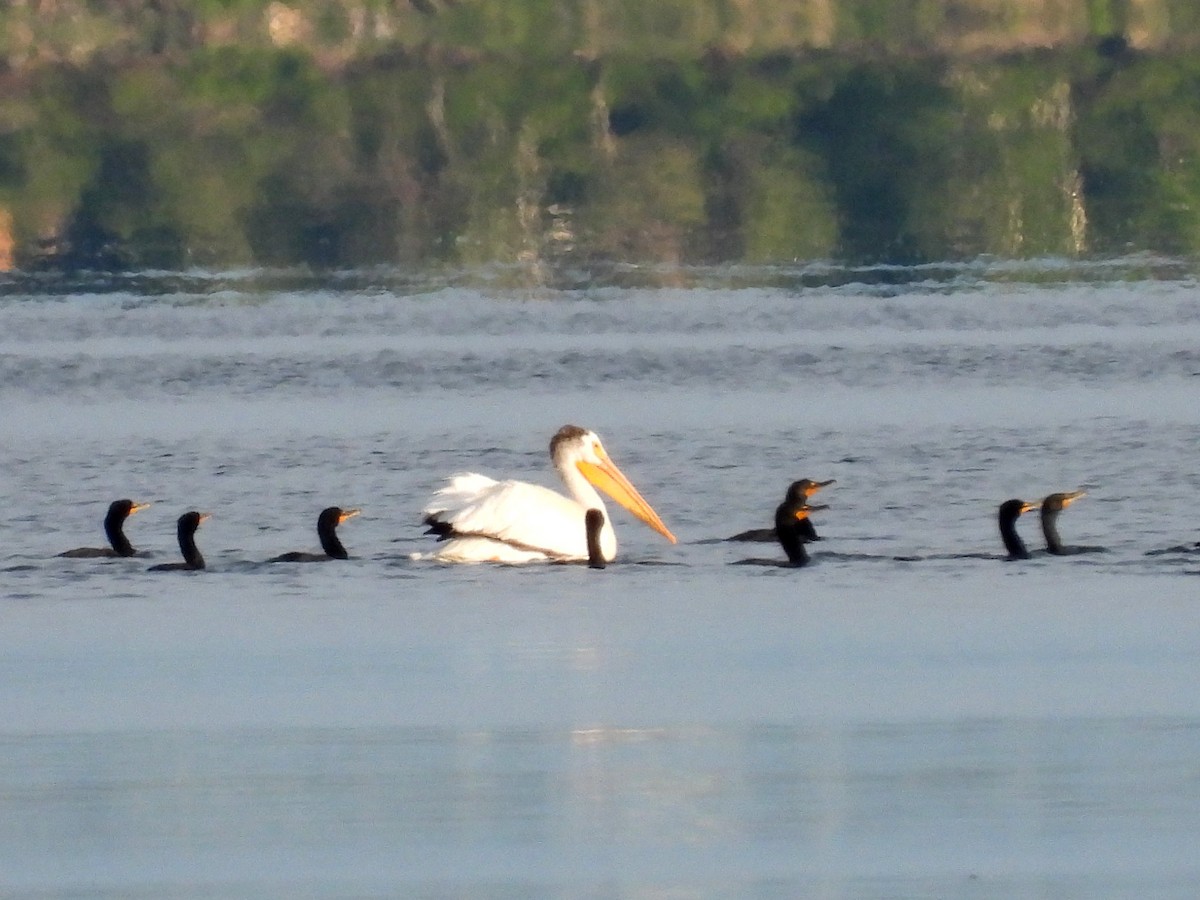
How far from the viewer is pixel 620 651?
11.3 meters

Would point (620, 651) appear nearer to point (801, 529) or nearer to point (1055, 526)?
point (801, 529)

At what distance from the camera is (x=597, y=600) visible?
42.0 ft

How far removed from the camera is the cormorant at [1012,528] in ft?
45.1

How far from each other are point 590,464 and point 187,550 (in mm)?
2334

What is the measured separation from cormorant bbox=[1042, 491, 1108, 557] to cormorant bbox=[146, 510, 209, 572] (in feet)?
10.5

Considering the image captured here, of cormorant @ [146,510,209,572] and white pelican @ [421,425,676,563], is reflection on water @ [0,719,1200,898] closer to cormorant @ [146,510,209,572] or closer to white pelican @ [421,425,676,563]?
cormorant @ [146,510,209,572]

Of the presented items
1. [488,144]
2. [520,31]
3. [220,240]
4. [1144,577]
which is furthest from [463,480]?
[520,31]

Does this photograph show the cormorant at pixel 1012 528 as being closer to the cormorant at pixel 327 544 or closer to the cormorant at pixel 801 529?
the cormorant at pixel 801 529

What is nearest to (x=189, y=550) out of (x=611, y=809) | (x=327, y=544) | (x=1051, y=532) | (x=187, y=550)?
(x=187, y=550)

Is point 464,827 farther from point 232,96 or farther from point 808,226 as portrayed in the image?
point 232,96

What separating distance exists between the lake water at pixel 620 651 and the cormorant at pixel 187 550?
0.47 ft

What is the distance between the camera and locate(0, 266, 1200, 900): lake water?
325 inches

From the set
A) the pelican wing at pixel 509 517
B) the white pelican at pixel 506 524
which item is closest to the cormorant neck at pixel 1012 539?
the white pelican at pixel 506 524

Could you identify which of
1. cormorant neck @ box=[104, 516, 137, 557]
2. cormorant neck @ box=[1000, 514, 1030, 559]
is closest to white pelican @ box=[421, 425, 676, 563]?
cormorant neck @ box=[104, 516, 137, 557]
